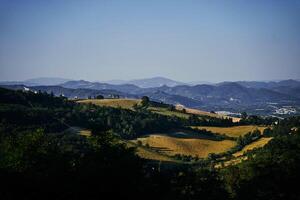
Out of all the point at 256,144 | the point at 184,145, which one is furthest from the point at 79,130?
the point at 256,144

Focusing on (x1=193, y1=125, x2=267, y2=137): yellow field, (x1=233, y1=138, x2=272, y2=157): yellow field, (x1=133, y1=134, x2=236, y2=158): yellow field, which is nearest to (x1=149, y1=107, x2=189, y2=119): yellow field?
(x1=193, y1=125, x2=267, y2=137): yellow field

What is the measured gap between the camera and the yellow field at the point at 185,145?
125m

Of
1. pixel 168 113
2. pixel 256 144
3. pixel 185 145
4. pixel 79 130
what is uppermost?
pixel 168 113

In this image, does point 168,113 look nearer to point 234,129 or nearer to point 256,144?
point 234,129

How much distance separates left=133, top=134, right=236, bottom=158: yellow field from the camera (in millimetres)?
125137

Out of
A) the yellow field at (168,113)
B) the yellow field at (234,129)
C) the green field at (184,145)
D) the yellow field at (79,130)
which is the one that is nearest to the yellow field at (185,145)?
the green field at (184,145)

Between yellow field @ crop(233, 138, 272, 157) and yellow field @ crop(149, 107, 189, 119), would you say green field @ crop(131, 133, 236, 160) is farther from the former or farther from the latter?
yellow field @ crop(149, 107, 189, 119)

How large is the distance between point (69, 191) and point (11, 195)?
503 centimetres

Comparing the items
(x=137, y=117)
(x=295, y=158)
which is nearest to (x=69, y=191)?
(x=295, y=158)

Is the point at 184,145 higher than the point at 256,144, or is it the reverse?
the point at 256,144

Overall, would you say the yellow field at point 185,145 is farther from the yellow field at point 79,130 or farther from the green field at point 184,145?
the yellow field at point 79,130

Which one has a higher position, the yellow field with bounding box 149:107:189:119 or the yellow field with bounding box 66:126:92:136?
the yellow field with bounding box 149:107:189:119

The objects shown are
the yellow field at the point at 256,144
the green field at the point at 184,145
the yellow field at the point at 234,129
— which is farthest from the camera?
the yellow field at the point at 234,129

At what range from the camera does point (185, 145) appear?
132 meters
